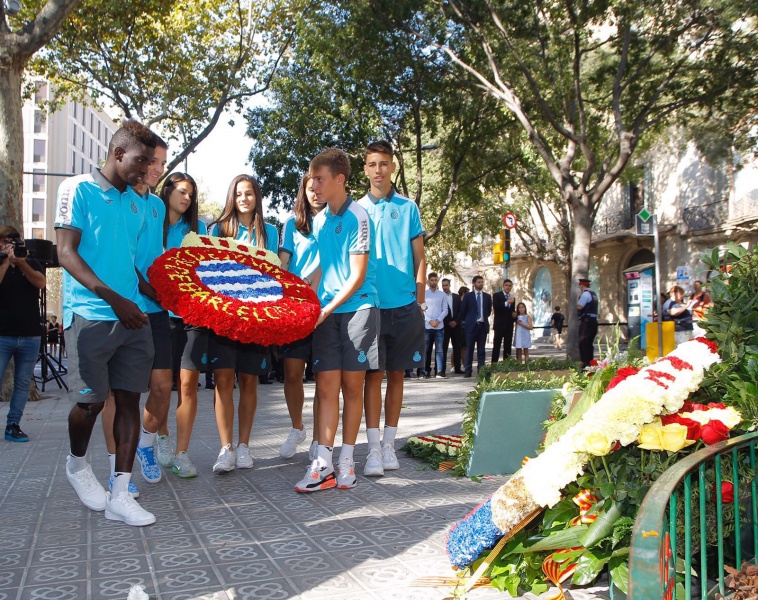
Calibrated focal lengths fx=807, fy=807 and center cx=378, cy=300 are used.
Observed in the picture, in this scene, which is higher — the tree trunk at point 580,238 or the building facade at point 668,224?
the building facade at point 668,224

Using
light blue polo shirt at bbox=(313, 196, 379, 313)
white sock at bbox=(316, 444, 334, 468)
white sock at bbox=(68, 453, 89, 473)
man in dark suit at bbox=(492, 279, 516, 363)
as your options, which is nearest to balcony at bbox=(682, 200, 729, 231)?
man in dark suit at bbox=(492, 279, 516, 363)

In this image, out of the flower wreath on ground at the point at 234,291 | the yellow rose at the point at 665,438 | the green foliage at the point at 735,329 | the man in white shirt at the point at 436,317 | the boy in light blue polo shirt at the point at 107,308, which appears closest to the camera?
the yellow rose at the point at 665,438

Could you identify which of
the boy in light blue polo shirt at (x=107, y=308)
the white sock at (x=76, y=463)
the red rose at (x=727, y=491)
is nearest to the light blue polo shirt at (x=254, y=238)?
the boy in light blue polo shirt at (x=107, y=308)

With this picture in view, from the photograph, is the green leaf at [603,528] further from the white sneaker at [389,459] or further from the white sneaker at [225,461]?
the white sneaker at [225,461]

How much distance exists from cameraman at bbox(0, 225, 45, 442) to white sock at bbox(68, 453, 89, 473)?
11.9 feet

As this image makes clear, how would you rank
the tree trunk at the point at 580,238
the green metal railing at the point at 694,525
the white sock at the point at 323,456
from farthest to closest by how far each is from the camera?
the tree trunk at the point at 580,238 → the white sock at the point at 323,456 → the green metal railing at the point at 694,525

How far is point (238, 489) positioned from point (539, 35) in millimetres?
15285

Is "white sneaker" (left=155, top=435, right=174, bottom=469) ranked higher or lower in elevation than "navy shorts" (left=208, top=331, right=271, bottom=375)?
lower

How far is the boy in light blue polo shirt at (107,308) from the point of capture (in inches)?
175

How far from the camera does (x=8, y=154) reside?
40.5 ft

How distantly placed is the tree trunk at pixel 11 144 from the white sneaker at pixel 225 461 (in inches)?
317

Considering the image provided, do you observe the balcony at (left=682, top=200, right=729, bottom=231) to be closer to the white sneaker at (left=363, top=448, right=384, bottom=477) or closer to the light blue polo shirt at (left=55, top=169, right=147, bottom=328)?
the white sneaker at (left=363, top=448, right=384, bottom=477)

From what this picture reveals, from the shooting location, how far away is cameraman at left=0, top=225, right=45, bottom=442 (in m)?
8.00

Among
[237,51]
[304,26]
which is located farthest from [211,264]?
[237,51]
